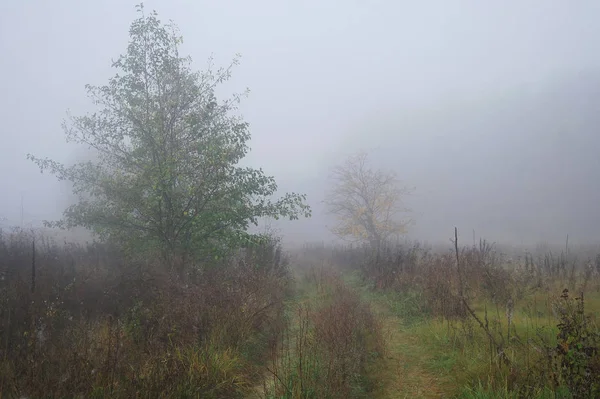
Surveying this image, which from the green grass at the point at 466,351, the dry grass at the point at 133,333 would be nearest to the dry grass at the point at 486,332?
the green grass at the point at 466,351

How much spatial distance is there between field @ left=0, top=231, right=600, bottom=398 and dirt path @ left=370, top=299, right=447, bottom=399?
0.03m

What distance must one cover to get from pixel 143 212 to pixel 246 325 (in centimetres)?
412

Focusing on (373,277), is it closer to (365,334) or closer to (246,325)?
(365,334)

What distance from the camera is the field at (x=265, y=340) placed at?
3.41 m

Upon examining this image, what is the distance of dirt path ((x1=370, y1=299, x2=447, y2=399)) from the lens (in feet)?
14.1

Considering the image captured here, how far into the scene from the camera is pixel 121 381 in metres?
3.49

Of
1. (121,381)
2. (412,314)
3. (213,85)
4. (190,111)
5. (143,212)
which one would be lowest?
(412,314)

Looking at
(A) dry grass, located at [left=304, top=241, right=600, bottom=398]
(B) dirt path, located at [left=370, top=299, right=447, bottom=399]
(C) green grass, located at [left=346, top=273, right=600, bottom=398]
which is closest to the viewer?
(A) dry grass, located at [left=304, top=241, right=600, bottom=398]

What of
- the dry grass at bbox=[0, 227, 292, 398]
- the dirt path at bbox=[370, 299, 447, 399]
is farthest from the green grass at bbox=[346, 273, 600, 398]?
the dry grass at bbox=[0, 227, 292, 398]

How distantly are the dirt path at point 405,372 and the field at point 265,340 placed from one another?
0.03 meters

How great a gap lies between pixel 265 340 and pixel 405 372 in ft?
8.02

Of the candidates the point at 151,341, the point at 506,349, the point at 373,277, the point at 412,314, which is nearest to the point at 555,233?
the point at 373,277

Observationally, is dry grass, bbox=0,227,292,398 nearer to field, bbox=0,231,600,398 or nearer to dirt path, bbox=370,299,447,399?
field, bbox=0,231,600,398

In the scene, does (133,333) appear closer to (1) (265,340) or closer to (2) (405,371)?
(1) (265,340)
